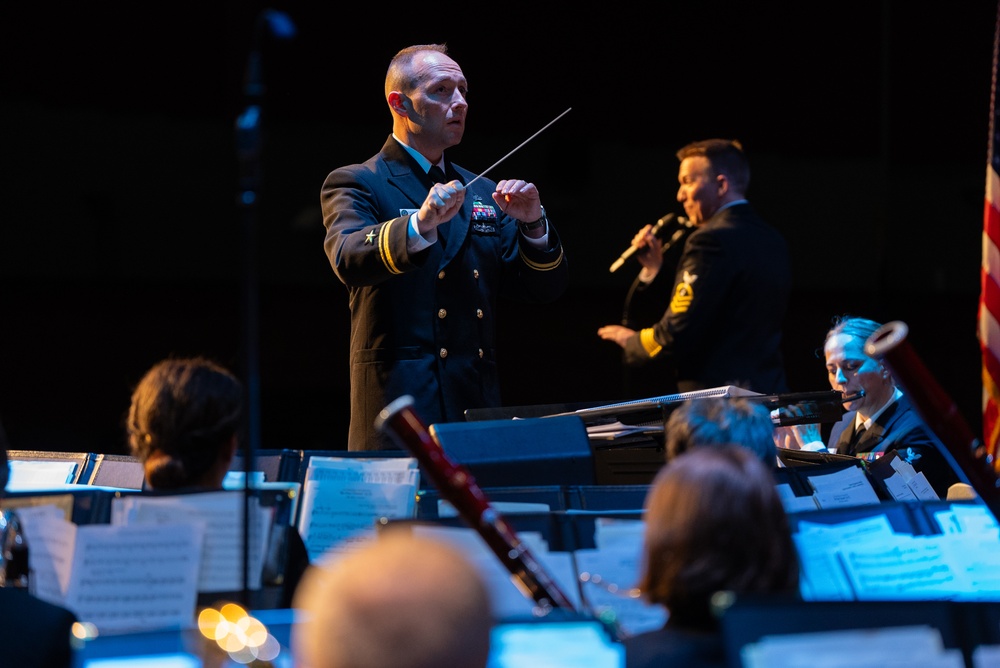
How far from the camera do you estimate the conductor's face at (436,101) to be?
3.03m

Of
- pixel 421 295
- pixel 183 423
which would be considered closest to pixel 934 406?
pixel 183 423

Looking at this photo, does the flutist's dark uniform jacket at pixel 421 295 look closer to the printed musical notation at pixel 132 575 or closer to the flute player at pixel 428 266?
the flute player at pixel 428 266

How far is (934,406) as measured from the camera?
1.85 meters

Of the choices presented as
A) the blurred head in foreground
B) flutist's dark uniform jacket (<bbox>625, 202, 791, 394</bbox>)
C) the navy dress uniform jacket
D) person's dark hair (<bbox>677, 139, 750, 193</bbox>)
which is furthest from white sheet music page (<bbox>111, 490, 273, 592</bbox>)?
person's dark hair (<bbox>677, 139, 750, 193</bbox>)

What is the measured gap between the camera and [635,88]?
19.9ft

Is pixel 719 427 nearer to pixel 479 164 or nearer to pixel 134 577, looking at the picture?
pixel 134 577

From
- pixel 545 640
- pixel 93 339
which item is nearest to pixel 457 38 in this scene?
pixel 93 339

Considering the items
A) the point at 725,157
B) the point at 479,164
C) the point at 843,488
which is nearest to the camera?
the point at 843,488

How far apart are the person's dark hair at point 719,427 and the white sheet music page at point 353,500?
0.50 m

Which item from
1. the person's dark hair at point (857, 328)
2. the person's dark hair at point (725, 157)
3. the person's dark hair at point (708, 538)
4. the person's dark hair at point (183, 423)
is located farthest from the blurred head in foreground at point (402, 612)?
the person's dark hair at point (725, 157)

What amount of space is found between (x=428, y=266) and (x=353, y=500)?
0.83 meters

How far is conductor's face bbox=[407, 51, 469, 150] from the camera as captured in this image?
3.03 m

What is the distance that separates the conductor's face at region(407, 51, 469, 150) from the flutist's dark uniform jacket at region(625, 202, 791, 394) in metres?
1.27

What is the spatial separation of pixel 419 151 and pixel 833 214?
400 centimetres
